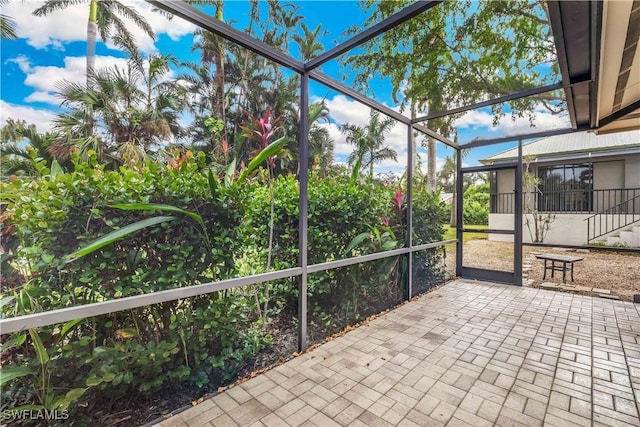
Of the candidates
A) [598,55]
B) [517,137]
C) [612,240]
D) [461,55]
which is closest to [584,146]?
[612,240]

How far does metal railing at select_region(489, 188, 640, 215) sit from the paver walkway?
5933mm

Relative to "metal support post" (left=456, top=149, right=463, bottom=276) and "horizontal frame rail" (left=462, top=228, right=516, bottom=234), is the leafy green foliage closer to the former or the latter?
"metal support post" (left=456, top=149, right=463, bottom=276)

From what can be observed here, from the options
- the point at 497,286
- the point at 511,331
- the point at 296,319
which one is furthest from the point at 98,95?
the point at 497,286

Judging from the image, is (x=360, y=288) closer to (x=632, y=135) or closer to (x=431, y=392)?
(x=431, y=392)

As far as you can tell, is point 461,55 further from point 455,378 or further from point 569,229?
point 569,229

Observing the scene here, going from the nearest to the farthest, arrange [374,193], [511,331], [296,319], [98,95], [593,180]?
1. [98,95]
2. [296,319]
3. [511,331]
4. [374,193]
5. [593,180]

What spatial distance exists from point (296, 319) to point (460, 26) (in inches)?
192

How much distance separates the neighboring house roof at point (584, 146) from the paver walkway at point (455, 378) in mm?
7036

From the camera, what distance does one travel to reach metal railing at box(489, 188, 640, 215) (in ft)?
27.9

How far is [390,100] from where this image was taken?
440 centimetres

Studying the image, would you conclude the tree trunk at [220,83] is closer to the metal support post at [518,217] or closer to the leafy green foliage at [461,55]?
the leafy green foliage at [461,55]

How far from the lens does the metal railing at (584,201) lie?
8492 millimetres

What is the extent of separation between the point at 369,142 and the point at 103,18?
3.00 meters

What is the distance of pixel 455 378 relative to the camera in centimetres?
237
